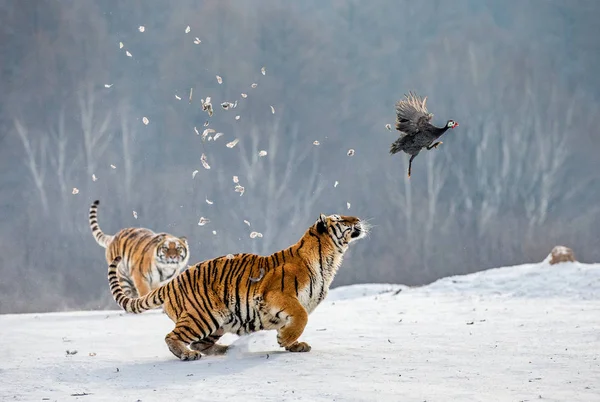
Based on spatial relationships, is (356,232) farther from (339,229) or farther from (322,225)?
(322,225)

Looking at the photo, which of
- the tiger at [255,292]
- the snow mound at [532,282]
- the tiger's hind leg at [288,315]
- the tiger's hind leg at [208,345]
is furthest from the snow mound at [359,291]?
the tiger's hind leg at [288,315]

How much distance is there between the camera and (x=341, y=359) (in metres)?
4.90

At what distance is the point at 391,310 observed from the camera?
919cm

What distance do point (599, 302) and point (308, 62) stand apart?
12693 millimetres

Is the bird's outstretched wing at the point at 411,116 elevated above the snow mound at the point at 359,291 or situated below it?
above

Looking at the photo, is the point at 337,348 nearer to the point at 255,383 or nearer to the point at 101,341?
the point at 255,383

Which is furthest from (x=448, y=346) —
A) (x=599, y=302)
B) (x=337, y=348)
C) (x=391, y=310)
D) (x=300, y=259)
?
(x=599, y=302)

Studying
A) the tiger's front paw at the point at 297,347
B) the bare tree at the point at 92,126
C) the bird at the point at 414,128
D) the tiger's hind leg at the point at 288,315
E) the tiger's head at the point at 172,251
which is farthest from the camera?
the bare tree at the point at 92,126

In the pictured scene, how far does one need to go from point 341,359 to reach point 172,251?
4.39m

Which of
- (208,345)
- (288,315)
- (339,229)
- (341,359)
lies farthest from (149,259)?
(341,359)

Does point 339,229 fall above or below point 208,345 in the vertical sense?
above

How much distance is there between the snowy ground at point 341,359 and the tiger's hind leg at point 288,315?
135 millimetres

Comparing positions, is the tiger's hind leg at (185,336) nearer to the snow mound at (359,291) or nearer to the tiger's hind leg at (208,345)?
the tiger's hind leg at (208,345)

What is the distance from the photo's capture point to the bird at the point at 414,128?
593 centimetres
